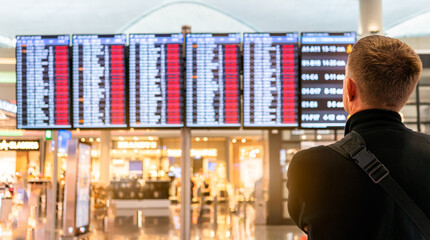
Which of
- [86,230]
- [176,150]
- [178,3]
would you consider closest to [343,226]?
[86,230]

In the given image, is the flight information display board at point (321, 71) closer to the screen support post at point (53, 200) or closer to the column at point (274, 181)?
the screen support post at point (53, 200)

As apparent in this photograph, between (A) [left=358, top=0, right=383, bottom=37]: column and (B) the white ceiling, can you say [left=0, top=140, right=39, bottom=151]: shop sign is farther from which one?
(B) the white ceiling

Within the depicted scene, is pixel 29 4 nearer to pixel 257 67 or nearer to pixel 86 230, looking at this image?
pixel 86 230

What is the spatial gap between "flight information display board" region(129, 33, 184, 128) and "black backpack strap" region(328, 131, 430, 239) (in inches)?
268

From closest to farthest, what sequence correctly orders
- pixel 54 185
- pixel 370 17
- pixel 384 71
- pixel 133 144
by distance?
1. pixel 384 71
2. pixel 370 17
3. pixel 54 185
4. pixel 133 144

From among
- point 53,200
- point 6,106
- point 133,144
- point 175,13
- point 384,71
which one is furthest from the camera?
point 175,13

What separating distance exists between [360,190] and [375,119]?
0.22 m

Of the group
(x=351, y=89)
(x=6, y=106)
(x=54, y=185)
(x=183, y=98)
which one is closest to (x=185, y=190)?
(x=183, y=98)

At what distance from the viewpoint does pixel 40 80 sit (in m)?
8.27

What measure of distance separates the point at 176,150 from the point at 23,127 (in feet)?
83.2

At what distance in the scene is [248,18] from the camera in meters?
34.8

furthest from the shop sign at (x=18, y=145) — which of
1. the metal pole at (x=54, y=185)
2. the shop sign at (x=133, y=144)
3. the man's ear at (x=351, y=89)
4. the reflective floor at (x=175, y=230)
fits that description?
the man's ear at (x=351, y=89)

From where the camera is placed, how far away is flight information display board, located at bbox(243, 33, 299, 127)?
8062 millimetres

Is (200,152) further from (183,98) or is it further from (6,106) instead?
(183,98)
